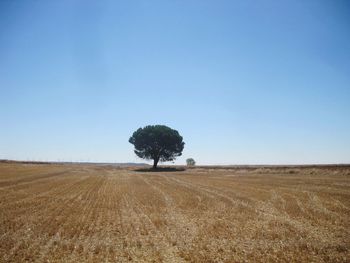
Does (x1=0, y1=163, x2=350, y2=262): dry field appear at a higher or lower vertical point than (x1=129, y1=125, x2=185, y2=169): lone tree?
lower

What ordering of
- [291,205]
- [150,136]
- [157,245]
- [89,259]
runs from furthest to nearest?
[150,136] < [291,205] < [157,245] < [89,259]

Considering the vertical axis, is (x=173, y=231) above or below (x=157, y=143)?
below

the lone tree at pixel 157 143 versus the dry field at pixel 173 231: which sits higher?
the lone tree at pixel 157 143

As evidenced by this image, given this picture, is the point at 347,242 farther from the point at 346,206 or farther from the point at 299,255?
the point at 346,206

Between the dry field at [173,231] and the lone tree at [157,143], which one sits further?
the lone tree at [157,143]

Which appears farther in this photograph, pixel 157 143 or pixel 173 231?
pixel 157 143

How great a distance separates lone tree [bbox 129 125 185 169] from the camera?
364 ft

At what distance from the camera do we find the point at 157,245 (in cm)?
1286

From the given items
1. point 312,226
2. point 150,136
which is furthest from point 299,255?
A: point 150,136

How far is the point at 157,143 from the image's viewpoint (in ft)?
365

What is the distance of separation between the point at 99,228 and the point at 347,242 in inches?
431

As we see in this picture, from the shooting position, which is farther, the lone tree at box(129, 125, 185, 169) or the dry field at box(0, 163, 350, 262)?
the lone tree at box(129, 125, 185, 169)

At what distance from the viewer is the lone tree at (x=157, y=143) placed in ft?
364

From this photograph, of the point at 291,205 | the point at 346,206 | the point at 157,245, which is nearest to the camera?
the point at 157,245
